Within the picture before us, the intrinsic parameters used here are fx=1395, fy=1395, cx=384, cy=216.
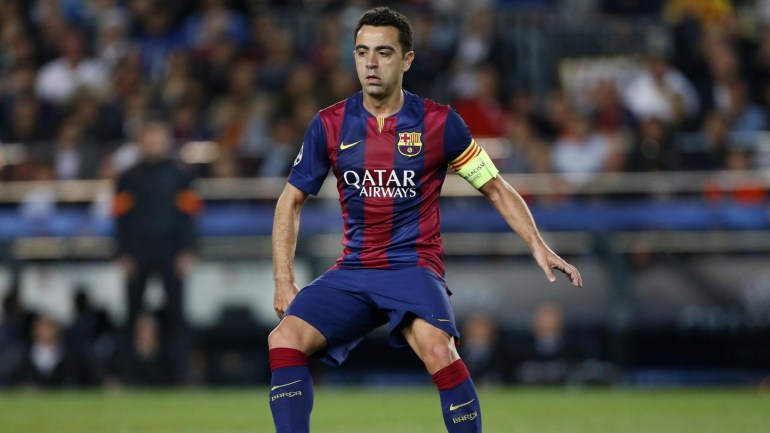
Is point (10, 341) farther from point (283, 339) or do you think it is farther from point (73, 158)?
point (283, 339)

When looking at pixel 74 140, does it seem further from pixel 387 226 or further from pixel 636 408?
pixel 387 226

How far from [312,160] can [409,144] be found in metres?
0.44

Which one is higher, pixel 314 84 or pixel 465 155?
pixel 314 84

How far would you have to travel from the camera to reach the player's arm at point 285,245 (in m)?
6.19

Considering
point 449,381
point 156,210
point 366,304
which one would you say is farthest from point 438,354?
point 156,210

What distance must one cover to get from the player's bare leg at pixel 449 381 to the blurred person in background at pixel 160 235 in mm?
7693

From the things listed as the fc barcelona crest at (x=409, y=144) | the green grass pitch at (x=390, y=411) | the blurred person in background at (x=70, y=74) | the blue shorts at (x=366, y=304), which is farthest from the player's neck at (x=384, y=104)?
the blurred person in background at (x=70, y=74)

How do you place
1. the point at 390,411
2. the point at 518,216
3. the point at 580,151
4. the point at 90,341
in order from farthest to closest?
the point at 580,151
the point at 90,341
the point at 390,411
the point at 518,216

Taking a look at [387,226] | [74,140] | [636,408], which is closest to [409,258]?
[387,226]

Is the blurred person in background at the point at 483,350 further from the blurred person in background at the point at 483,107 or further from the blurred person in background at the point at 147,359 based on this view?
the blurred person in background at the point at 147,359

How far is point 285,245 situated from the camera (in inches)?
245

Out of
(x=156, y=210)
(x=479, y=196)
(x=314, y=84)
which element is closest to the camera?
(x=156, y=210)

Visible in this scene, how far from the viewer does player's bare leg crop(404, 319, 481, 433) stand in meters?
6.08

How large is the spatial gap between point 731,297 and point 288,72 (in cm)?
598
